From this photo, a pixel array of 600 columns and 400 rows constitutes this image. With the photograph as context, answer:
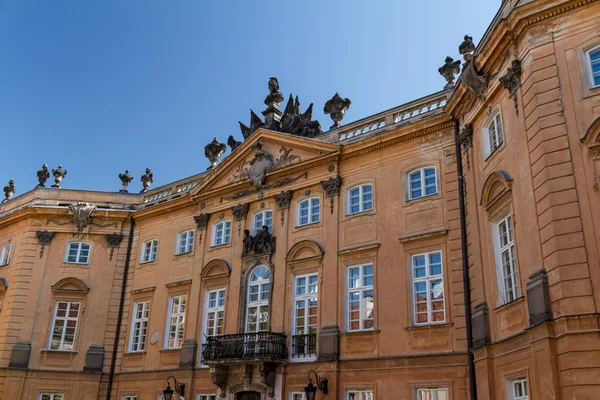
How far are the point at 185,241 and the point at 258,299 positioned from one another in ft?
19.2

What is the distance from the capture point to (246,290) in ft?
77.5

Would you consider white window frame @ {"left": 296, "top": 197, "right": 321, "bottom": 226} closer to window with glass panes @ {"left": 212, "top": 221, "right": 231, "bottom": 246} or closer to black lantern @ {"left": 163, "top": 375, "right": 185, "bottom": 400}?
window with glass panes @ {"left": 212, "top": 221, "right": 231, "bottom": 246}

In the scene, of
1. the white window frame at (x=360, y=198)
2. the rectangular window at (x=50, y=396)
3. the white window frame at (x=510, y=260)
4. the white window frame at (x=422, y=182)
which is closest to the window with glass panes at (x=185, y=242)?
the rectangular window at (x=50, y=396)

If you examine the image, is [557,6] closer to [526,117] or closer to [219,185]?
[526,117]

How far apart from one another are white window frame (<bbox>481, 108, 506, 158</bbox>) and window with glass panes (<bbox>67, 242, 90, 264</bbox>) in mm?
19835

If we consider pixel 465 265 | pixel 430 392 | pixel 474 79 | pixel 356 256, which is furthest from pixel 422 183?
pixel 430 392

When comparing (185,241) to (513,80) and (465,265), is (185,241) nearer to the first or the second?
(465,265)

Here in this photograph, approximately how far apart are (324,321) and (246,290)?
4.18 m

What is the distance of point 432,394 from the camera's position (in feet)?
57.9

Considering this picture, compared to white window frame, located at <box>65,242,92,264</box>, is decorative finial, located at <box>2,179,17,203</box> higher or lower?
higher

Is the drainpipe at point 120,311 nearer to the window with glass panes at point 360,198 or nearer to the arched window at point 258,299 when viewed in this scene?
the arched window at point 258,299

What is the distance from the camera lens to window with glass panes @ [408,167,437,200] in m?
20.2

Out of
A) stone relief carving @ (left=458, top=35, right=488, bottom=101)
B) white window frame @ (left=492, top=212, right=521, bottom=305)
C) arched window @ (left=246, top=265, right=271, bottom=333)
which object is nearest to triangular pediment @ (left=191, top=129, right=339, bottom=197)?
arched window @ (left=246, top=265, right=271, bottom=333)

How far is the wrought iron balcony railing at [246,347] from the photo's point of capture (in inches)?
819
